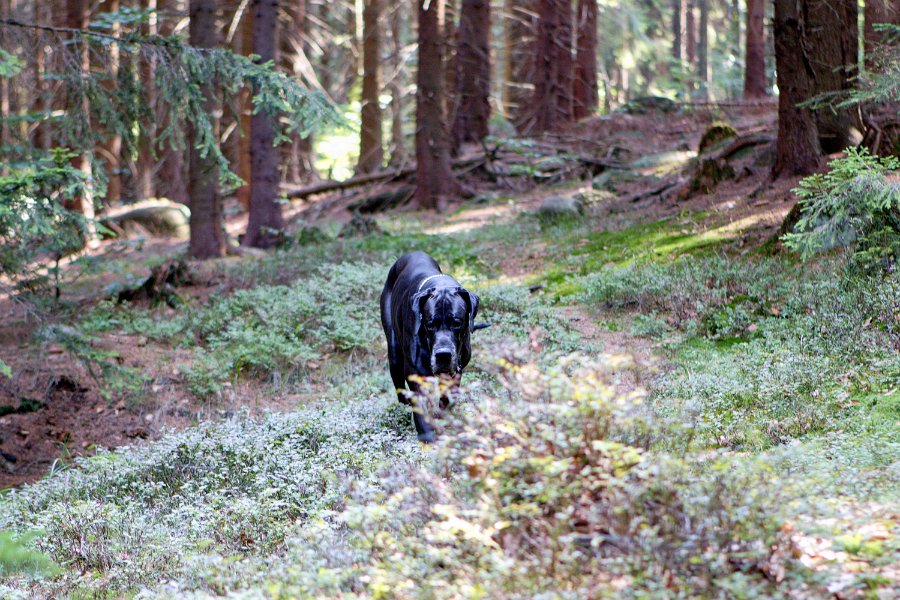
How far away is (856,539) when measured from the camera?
3.49m

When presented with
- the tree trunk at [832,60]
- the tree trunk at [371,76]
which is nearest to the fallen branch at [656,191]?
the tree trunk at [832,60]

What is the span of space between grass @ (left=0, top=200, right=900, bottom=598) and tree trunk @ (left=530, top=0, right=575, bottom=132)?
48.8 ft

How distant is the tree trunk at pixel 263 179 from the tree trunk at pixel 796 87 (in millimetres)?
9628

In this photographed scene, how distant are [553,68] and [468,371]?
19406 millimetres

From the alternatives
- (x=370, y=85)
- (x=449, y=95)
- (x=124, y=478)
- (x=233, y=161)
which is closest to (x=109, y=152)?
(x=233, y=161)

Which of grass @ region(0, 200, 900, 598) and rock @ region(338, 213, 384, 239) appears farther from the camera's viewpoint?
rock @ region(338, 213, 384, 239)

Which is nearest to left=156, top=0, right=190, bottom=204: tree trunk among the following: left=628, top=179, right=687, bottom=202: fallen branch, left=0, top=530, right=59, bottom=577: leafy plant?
left=628, top=179, right=687, bottom=202: fallen branch

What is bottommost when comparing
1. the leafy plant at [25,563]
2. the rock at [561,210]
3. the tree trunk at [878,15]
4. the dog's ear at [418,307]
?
the leafy plant at [25,563]

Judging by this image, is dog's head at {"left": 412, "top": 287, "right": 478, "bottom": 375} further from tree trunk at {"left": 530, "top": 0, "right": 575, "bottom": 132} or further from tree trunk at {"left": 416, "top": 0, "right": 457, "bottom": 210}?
tree trunk at {"left": 530, "top": 0, "right": 575, "bottom": 132}

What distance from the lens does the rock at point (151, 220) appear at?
74.7 feet

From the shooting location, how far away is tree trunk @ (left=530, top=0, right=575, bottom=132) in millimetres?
25406

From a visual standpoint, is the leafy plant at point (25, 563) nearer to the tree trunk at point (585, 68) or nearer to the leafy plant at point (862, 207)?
the leafy plant at point (862, 207)

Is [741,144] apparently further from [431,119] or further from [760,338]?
[760,338]

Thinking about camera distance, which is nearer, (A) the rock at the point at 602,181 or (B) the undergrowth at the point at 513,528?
(B) the undergrowth at the point at 513,528
